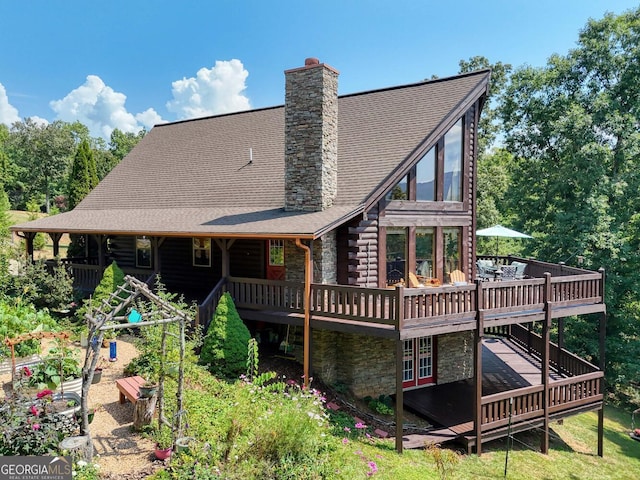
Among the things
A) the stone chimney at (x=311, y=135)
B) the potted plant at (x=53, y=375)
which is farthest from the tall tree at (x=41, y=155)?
the potted plant at (x=53, y=375)

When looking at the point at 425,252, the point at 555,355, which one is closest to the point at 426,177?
the point at 425,252

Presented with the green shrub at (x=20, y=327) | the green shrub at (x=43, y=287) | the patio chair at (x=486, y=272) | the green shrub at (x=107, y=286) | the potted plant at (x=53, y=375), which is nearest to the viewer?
the potted plant at (x=53, y=375)

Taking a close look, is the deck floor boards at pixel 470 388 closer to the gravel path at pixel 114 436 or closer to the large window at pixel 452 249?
the large window at pixel 452 249

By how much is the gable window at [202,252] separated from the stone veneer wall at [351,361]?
5147 millimetres

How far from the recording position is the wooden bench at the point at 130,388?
7.57 m

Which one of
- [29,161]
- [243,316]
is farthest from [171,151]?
[29,161]

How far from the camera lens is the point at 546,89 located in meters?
22.5

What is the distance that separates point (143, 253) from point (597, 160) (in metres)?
19.6

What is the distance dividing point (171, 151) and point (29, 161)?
41.1 metres

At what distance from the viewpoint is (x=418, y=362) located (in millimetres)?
12852

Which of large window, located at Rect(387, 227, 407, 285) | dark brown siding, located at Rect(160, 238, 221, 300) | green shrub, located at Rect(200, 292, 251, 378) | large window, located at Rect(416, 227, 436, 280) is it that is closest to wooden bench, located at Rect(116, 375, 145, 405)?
green shrub, located at Rect(200, 292, 251, 378)

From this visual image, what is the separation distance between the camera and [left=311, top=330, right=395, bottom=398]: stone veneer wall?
36.4 ft

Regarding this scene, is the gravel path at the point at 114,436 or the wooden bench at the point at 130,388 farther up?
the wooden bench at the point at 130,388

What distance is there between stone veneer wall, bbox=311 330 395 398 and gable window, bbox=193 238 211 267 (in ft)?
16.9
